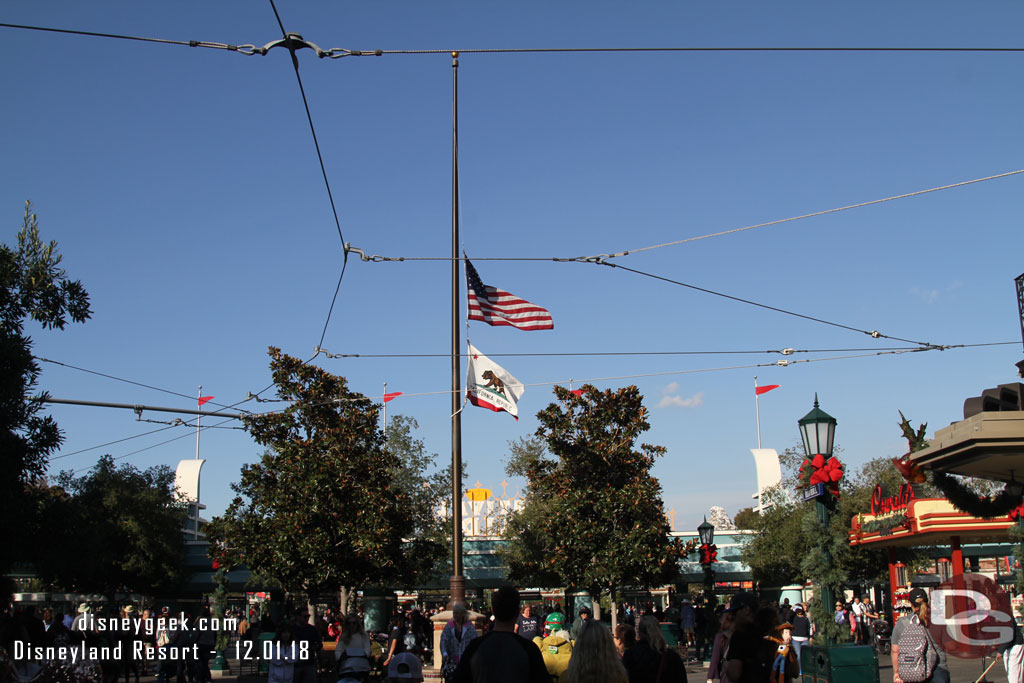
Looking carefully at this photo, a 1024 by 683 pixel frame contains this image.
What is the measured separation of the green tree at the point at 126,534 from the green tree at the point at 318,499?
15233 mm

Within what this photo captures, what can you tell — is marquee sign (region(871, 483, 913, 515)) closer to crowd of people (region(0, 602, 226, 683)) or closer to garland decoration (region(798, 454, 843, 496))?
garland decoration (region(798, 454, 843, 496))

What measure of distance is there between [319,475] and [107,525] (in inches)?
842

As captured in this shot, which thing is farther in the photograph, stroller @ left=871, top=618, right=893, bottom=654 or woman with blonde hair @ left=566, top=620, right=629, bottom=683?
stroller @ left=871, top=618, right=893, bottom=654

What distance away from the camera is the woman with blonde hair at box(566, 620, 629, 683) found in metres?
5.66

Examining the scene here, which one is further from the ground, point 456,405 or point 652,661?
point 456,405

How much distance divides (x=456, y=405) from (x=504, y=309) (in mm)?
2517

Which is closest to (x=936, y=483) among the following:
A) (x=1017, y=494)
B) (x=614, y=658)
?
(x=1017, y=494)

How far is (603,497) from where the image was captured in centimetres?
2847

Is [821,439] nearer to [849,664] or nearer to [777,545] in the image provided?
[849,664]

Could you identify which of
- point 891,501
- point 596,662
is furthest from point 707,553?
point 596,662

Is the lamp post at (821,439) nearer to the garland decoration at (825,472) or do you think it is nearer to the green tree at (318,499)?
the garland decoration at (825,472)

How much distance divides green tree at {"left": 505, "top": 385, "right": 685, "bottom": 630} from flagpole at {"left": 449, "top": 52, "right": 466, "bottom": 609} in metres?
11.6

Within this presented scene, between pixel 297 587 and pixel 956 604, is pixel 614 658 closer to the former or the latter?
pixel 956 604

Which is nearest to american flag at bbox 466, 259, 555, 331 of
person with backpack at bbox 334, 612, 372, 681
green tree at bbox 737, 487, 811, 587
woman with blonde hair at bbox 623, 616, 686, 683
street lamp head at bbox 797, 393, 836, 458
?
street lamp head at bbox 797, 393, 836, 458
